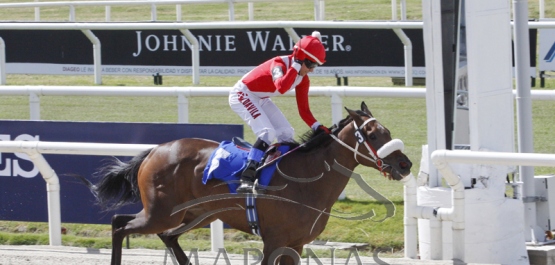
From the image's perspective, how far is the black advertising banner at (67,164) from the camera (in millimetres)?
6566

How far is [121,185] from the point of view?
5699mm

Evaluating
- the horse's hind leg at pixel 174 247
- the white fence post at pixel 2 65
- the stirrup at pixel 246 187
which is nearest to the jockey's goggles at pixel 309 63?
the stirrup at pixel 246 187

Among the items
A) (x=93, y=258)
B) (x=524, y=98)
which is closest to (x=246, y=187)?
(x=93, y=258)

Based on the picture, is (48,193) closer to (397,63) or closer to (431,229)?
(431,229)

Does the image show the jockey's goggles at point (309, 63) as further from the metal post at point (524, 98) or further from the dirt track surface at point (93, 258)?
the metal post at point (524, 98)

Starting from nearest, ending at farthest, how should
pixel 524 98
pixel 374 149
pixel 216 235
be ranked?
pixel 374 149
pixel 524 98
pixel 216 235

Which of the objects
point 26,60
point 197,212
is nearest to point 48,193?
point 197,212

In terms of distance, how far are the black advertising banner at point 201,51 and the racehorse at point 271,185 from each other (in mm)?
6050

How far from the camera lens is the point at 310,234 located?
16.0 feet

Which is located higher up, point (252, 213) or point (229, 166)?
point (229, 166)

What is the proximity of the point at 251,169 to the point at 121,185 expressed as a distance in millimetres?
1086

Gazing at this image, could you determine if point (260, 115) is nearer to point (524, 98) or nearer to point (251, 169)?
point (251, 169)

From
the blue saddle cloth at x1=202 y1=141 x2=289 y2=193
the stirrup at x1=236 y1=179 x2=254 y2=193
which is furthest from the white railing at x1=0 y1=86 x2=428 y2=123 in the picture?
the stirrup at x1=236 y1=179 x2=254 y2=193

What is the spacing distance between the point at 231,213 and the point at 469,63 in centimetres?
170
